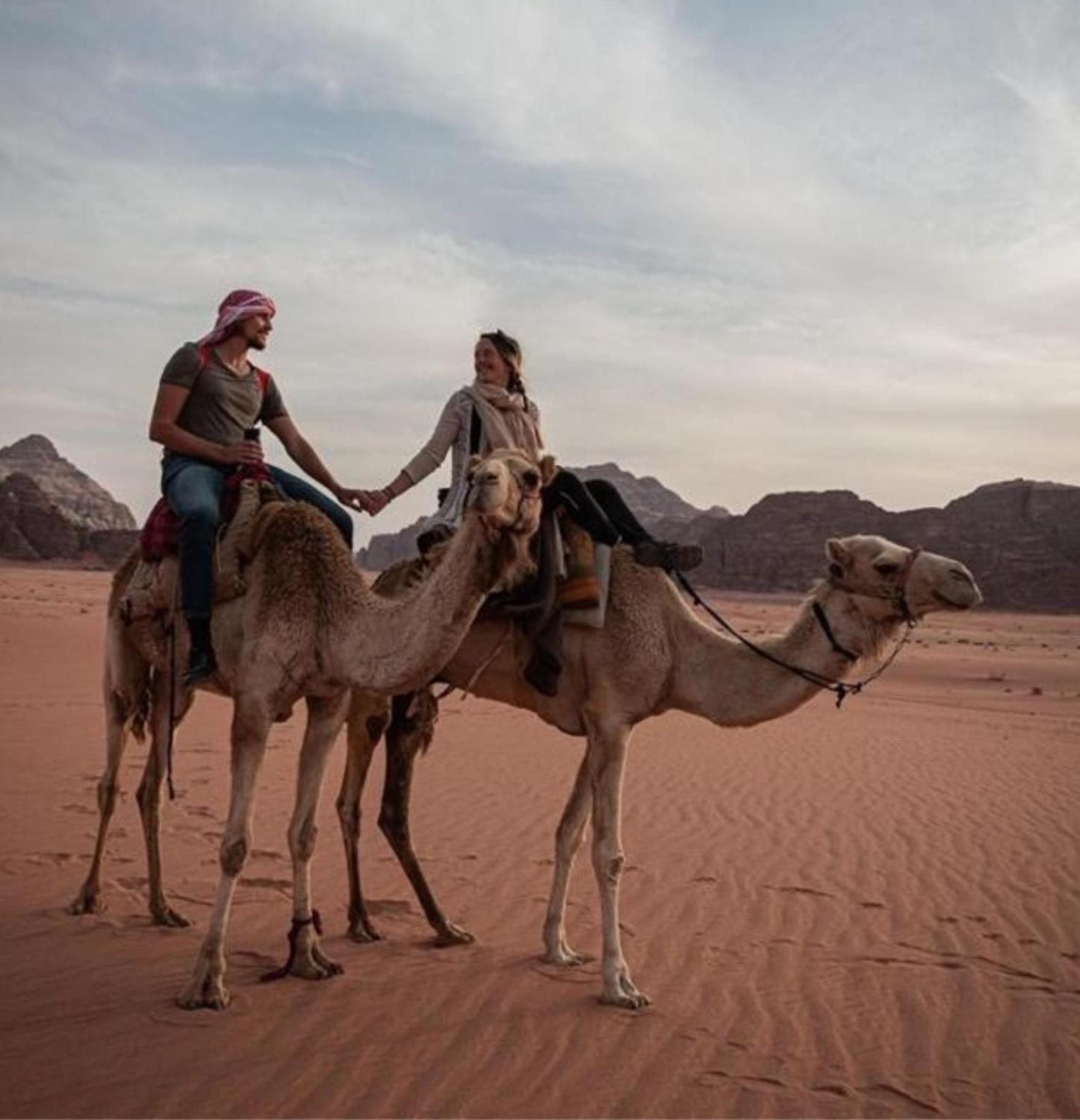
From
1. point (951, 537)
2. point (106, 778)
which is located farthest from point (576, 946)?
point (951, 537)

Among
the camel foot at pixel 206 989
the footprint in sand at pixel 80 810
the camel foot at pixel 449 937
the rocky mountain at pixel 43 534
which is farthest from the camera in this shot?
the rocky mountain at pixel 43 534

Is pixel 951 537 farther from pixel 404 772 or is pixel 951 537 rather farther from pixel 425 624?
pixel 425 624

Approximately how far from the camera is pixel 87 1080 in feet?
13.7

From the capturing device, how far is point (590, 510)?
19.1 ft

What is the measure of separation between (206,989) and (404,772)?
1897 millimetres

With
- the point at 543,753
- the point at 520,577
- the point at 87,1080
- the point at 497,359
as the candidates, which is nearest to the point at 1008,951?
the point at 520,577

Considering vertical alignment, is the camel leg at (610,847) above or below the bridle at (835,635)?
below

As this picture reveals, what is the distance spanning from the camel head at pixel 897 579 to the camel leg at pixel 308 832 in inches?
108

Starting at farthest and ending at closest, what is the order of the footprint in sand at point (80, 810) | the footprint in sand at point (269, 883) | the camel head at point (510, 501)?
the footprint in sand at point (80, 810), the footprint in sand at point (269, 883), the camel head at point (510, 501)

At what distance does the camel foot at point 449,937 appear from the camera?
624cm

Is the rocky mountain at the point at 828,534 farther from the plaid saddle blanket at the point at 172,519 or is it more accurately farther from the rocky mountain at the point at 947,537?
the plaid saddle blanket at the point at 172,519

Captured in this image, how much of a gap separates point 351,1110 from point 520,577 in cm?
224

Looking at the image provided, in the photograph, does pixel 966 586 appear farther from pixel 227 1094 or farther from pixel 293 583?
pixel 227 1094

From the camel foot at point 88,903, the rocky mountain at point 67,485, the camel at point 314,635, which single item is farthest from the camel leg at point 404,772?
the rocky mountain at point 67,485
